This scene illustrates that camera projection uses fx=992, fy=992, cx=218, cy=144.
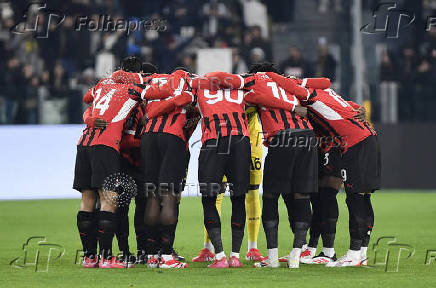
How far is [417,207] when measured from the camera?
59.2 feet

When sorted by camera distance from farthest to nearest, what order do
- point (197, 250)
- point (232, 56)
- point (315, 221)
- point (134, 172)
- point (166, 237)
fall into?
1. point (232, 56)
2. point (197, 250)
3. point (315, 221)
4. point (134, 172)
5. point (166, 237)

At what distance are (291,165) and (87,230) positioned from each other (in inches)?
87.4

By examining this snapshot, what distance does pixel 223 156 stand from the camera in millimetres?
A: 9914

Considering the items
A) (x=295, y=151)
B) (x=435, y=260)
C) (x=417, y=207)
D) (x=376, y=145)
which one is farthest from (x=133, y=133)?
(x=417, y=207)

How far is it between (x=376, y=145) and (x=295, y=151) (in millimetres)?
974

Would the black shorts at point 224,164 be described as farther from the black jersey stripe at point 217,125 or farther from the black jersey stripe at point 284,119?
the black jersey stripe at point 284,119

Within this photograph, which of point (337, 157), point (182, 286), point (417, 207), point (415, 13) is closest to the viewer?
point (182, 286)

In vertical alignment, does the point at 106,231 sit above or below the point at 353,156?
below

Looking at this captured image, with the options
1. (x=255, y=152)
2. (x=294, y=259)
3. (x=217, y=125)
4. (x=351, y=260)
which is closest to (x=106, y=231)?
(x=217, y=125)

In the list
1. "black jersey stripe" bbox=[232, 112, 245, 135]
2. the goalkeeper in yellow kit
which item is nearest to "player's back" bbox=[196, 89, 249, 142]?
"black jersey stripe" bbox=[232, 112, 245, 135]

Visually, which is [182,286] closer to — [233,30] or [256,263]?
[256,263]

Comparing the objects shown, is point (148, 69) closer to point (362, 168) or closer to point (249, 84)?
point (249, 84)

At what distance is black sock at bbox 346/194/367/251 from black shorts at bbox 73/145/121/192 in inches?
95.9

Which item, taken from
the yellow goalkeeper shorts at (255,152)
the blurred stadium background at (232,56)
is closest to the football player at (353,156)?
the yellow goalkeeper shorts at (255,152)
